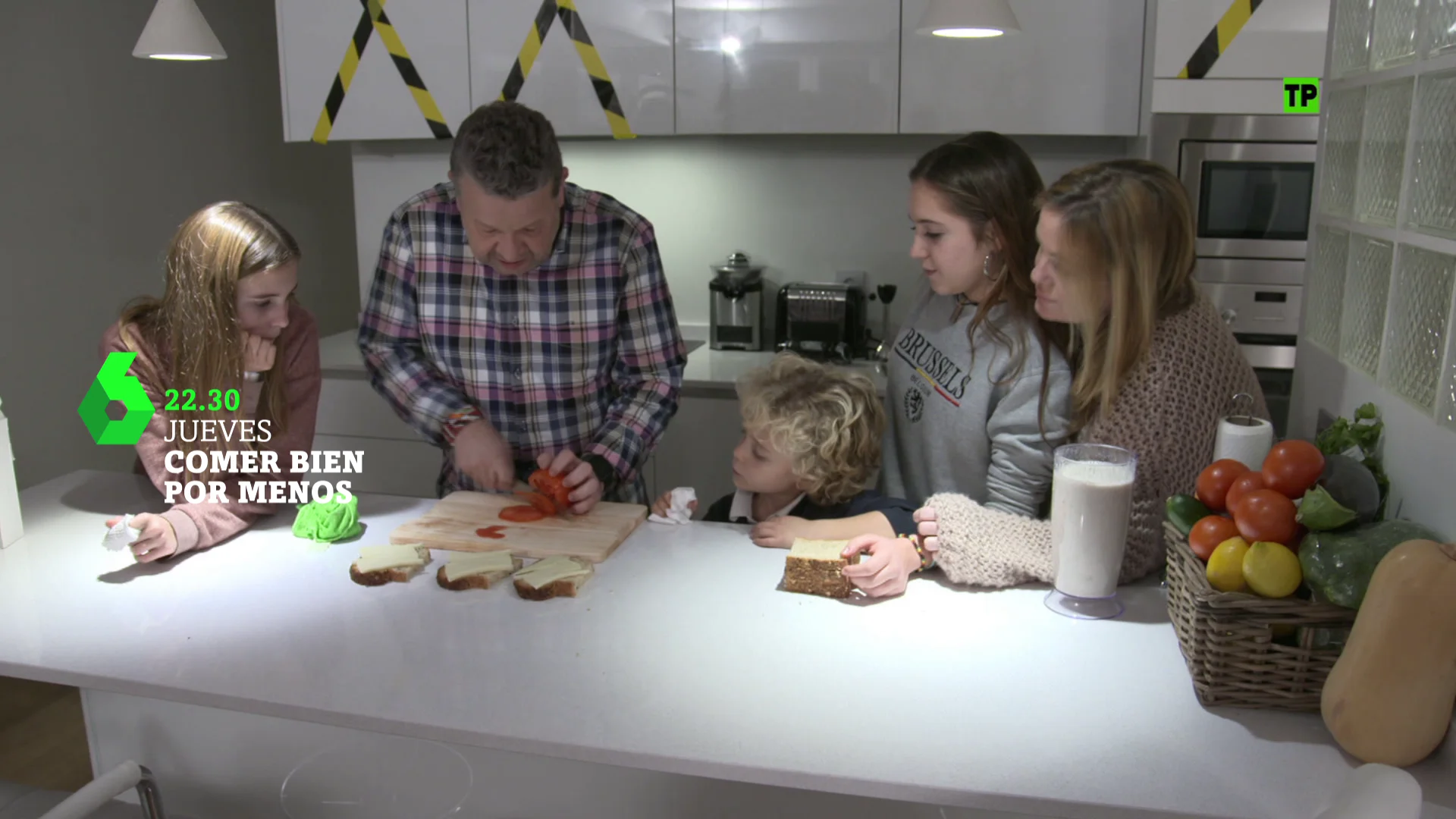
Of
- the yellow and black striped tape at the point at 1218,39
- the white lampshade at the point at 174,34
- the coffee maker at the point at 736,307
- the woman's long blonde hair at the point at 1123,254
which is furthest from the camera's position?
the coffee maker at the point at 736,307

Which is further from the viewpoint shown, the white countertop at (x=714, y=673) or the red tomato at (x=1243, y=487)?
the red tomato at (x=1243, y=487)

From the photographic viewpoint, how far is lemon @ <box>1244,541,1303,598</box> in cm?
110

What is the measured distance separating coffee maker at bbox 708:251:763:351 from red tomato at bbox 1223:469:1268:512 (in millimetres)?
2197

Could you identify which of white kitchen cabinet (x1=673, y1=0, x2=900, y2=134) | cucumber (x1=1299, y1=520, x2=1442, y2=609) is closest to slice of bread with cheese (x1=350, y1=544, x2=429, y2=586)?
cucumber (x1=1299, y1=520, x2=1442, y2=609)

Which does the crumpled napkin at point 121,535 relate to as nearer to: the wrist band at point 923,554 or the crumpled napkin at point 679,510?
the crumpled napkin at point 679,510

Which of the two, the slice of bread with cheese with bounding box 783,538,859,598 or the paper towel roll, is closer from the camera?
the paper towel roll

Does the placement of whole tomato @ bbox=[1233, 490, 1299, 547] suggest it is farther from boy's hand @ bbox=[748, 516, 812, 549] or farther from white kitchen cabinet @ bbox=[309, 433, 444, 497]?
white kitchen cabinet @ bbox=[309, 433, 444, 497]

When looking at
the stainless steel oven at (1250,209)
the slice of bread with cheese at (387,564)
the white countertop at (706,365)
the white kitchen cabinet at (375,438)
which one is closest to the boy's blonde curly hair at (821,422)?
the slice of bread with cheese at (387,564)

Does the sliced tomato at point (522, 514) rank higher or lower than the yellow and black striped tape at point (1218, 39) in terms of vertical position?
lower

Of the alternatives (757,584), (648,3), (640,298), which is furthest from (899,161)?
(757,584)

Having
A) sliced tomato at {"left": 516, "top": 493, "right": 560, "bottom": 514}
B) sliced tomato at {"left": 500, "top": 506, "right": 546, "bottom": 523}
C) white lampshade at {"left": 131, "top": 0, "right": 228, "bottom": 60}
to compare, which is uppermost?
white lampshade at {"left": 131, "top": 0, "right": 228, "bottom": 60}

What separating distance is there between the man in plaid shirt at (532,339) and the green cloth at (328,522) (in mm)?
226

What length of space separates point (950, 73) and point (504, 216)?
1.61 metres

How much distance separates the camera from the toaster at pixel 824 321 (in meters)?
3.21
